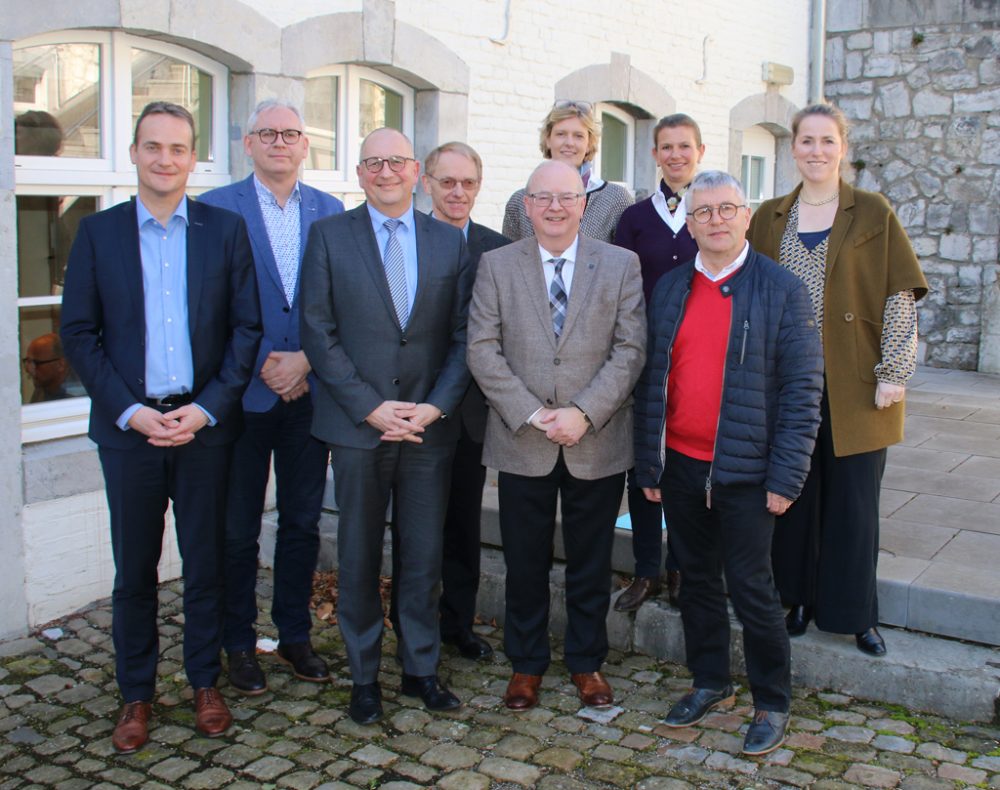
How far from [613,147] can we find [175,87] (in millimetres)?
4154

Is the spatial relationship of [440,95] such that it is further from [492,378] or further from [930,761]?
[930,761]

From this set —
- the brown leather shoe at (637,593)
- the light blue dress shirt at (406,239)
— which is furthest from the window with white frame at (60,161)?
the brown leather shoe at (637,593)

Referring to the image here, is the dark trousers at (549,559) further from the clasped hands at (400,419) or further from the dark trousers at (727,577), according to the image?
the clasped hands at (400,419)

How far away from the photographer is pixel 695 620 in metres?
3.89

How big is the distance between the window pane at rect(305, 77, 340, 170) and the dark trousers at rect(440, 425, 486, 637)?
2556 mm

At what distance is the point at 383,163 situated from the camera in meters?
3.82

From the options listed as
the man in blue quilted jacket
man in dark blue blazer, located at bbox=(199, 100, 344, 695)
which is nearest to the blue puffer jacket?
the man in blue quilted jacket

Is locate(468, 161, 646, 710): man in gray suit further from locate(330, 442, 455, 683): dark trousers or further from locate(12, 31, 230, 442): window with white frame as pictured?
locate(12, 31, 230, 442): window with white frame

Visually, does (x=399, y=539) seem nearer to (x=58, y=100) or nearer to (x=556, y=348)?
(x=556, y=348)

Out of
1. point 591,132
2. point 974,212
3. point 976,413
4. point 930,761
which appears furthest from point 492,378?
point 974,212

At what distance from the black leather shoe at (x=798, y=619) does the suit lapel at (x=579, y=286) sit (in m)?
1.41

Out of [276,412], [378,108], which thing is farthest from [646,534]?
[378,108]

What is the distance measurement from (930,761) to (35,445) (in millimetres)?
3686

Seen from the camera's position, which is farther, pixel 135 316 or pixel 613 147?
pixel 613 147
